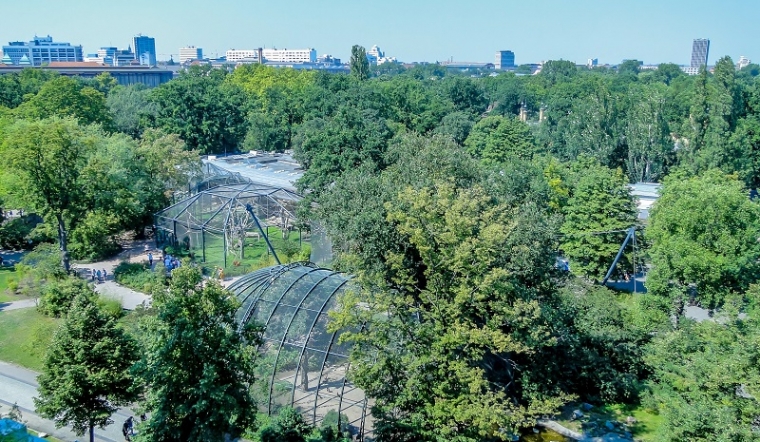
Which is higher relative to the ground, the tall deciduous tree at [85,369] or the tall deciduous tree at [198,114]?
the tall deciduous tree at [198,114]

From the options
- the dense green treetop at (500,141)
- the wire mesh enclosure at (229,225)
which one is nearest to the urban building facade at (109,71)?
the dense green treetop at (500,141)

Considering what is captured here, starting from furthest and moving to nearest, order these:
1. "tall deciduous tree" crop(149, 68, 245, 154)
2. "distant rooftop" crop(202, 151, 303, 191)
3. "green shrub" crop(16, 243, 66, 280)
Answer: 1. "tall deciduous tree" crop(149, 68, 245, 154)
2. "distant rooftop" crop(202, 151, 303, 191)
3. "green shrub" crop(16, 243, 66, 280)

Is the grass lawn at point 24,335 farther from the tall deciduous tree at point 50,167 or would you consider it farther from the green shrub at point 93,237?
the green shrub at point 93,237

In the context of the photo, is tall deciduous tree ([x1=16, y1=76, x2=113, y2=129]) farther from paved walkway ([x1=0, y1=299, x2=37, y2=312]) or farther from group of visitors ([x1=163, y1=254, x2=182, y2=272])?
paved walkway ([x1=0, y1=299, x2=37, y2=312])

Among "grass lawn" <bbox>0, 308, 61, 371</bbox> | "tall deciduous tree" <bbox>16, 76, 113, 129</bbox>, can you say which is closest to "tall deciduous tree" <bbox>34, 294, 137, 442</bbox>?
"grass lawn" <bbox>0, 308, 61, 371</bbox>

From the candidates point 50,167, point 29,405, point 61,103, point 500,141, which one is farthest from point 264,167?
point 29,405

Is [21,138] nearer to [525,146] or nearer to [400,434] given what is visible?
[400,434]

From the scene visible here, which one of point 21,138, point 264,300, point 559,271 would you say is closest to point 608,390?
point 559,271
